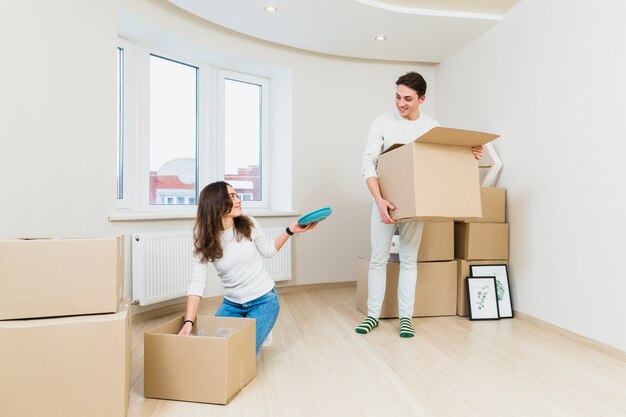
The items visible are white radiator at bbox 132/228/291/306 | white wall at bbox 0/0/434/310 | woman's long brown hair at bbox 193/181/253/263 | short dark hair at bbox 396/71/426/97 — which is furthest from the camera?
white radiator at bbox 132/228/291/306

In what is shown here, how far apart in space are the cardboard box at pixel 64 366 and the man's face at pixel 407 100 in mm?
1681

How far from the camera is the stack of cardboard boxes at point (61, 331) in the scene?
1146mm

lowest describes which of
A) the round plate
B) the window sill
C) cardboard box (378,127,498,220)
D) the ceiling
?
the window sill

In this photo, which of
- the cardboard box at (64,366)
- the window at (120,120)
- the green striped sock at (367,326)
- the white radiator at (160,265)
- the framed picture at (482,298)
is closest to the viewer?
the cardboard box at (64,366)

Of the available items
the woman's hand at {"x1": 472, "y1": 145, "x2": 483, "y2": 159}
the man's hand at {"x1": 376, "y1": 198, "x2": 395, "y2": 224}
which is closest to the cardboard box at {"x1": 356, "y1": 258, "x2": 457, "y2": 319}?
the man's hand at {"x1": 376, "y1": 198, "x2": 395, "y2": 224}

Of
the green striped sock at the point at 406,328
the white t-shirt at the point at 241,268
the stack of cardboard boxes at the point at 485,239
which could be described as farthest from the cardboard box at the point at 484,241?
the white t-shirt at the point at 241,268

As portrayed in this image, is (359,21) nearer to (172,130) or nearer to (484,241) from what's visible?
(172,130)

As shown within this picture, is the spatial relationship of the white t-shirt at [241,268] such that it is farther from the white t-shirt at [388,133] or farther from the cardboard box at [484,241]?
the cardboard box at [484,241]

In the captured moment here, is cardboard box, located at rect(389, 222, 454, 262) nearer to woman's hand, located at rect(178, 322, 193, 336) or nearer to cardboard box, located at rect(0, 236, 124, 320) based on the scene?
woman's hand, located at rect(178, 322, 193, 336)

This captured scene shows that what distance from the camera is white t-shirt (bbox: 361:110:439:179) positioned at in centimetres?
226

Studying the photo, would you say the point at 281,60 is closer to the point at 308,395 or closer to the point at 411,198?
the point at 411,198

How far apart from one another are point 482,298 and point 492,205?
591 mm

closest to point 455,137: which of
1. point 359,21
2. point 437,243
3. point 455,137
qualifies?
point 455,137

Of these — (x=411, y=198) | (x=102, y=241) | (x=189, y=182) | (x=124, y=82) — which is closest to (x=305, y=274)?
(x=189, y=182)
